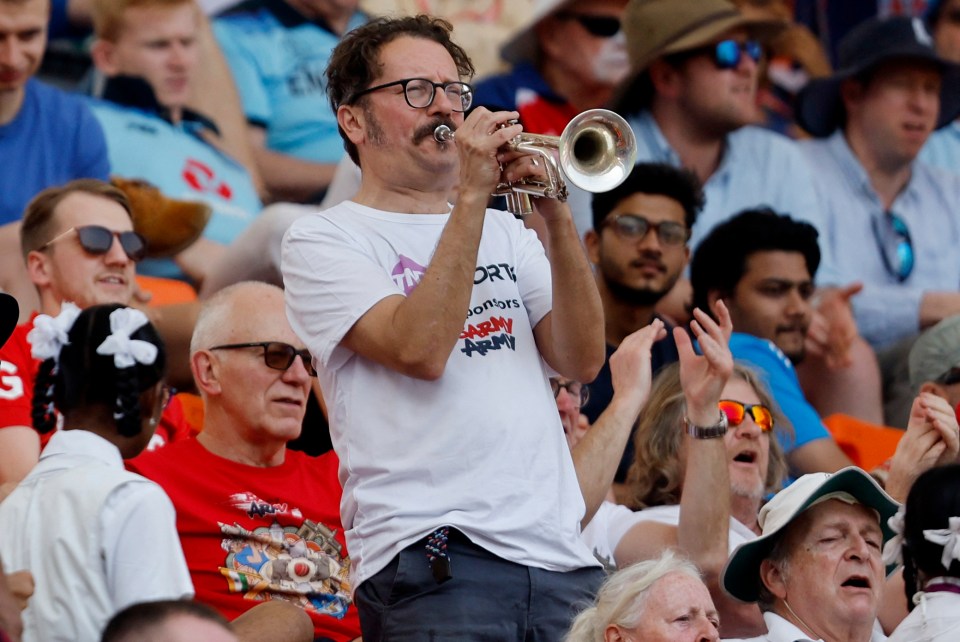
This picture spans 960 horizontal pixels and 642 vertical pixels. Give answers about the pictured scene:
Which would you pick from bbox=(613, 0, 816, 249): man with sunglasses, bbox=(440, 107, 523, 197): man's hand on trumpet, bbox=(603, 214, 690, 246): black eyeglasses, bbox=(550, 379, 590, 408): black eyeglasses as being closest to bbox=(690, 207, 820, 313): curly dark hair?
bbox=(603, 214, 690, 246): black eyeglasses

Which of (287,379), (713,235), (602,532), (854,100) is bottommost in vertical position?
(602,532)

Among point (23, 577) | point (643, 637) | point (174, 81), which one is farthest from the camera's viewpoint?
point (174, 81)

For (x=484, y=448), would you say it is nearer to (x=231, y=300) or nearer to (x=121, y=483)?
(x=121, y=483)

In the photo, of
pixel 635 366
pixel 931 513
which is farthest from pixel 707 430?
pixel 931 513

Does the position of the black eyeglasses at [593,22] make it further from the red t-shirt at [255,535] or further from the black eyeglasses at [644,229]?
the red t-shirt at [255,535]

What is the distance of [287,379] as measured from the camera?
489 cm

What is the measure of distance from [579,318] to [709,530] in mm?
1250

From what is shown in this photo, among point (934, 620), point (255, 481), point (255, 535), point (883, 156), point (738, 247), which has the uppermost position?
point (883, 156)

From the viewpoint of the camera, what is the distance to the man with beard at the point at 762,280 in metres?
6.70

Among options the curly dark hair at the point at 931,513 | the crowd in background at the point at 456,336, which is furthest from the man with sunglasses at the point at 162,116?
the curly dark hair at the point at 931,513

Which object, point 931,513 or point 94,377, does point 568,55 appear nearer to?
point 931,513

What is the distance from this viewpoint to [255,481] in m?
4.70

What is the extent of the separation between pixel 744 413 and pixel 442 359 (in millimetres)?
2023

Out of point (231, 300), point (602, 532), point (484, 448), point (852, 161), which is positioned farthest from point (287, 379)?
point (852, 161)
